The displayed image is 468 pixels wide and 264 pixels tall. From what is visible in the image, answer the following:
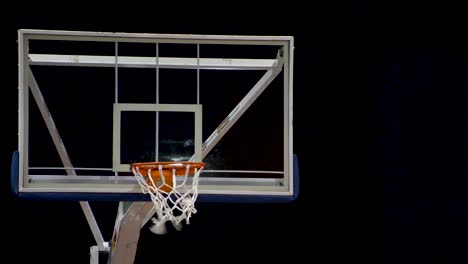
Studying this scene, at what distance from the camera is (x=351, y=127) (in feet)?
15.5

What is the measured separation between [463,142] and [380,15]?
0.97 meters

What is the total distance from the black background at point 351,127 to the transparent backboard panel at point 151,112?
0.41 metres

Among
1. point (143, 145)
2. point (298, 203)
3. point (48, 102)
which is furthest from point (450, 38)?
point (48, 102)

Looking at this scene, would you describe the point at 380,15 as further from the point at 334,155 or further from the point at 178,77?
the point at 178,77

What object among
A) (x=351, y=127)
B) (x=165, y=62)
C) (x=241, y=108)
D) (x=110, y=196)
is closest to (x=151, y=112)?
(x=165, y=62)

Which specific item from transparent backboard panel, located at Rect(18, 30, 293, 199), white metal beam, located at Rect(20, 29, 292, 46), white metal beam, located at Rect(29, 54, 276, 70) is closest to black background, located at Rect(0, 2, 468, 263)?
transparent backboard panel, located at Rect(18, 30, 293, 199)

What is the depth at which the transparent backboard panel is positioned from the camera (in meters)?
3.00

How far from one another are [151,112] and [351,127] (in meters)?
1.74

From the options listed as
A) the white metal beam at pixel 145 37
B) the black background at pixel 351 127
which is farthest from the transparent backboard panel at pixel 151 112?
the black background at pixel 351 127

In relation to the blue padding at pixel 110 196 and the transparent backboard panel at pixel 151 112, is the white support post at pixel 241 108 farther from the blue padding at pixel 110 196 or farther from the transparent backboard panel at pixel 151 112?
the blue padding at pixel 110 196

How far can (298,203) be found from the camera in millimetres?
4898

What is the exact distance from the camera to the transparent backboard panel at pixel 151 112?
9.85 ft

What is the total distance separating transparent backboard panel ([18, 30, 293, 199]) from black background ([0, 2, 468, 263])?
0.41m

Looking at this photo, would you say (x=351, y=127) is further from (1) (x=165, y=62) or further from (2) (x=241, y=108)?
(1) (x=165, y=62)
